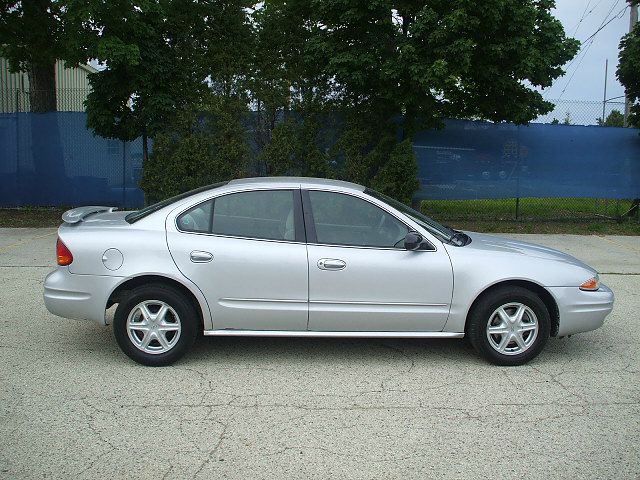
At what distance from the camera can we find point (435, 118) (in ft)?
43.0

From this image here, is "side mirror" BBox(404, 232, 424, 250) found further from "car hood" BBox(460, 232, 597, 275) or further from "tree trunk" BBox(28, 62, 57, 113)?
"tree trunk" BBox(28, 62, 57, 113)

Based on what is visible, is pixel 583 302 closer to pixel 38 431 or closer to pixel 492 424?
pixel 492 424

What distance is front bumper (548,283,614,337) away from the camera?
5.28 m

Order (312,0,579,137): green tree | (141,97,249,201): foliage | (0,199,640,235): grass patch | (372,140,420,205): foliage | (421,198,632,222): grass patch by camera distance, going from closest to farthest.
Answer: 1. (312,0,579,137): green tree
2. (372,140,420,205): foliage
3. (141,97,249,201): foliage
4. (0,199,640,235): grass patch
5. (421,198,632,222): grass patch

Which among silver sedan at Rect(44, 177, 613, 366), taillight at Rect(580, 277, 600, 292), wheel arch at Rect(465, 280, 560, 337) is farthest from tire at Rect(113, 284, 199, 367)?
taillight at Rect(580, 277, 600, 292)

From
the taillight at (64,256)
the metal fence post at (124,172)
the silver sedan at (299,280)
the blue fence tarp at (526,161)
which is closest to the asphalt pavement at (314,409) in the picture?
the silver sedan at (299,280)

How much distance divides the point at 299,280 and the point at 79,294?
1807 mm

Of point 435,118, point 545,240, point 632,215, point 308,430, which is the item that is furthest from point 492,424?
point 632,215

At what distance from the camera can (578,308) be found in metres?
5.30

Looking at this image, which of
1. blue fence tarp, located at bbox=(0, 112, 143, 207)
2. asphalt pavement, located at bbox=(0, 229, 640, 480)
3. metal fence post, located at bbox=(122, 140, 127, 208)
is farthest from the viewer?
blue fence tarp, located at bbox=(0, 112, 143, 207)

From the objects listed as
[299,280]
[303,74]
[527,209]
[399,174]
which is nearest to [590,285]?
[299,280]

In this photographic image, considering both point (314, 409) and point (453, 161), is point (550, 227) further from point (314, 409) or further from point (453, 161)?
point (314, 409)

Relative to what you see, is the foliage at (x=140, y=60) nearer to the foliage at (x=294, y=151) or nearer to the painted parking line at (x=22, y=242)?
Result: the foliage at (x=294, y=151)

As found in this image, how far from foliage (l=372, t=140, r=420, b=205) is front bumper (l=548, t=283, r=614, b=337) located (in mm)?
7352
